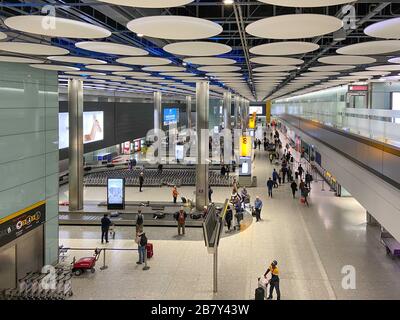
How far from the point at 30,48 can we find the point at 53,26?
9.28ft

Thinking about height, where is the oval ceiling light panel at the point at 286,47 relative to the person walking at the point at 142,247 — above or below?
above

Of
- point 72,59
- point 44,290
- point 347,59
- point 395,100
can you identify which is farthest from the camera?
point 395,100

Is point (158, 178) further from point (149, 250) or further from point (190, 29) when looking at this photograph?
point (190, 29)

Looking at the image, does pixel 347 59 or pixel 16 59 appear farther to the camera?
pixel 347 59

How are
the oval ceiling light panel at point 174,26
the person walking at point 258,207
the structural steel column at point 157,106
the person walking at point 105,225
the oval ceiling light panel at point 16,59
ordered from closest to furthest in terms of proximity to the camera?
the oval ceiling light panel at point 174,26 < the oval ceiling light panel at point 16,59 < the person walking at point 105,225 < the person walking at point 258,207 < the structural steel column at point 157,106

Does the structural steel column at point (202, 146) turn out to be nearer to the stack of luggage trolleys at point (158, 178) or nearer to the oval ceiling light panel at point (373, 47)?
the stack of luggage trolleys at point (158, 178)

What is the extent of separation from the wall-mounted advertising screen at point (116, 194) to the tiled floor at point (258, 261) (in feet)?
5.76

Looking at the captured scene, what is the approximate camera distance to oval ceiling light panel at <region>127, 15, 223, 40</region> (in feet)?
22.1

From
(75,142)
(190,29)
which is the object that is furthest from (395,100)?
(190,29)

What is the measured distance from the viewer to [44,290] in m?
11.5

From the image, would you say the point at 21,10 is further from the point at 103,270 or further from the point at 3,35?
the point at 103,270

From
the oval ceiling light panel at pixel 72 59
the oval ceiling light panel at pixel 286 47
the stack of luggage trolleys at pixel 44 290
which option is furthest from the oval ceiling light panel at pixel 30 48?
the stack of luggage trolleys at pixel 44 290

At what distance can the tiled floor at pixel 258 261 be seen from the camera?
11.9 m
